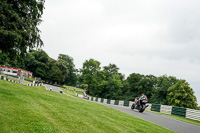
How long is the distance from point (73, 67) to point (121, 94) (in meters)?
Answer: 32.6

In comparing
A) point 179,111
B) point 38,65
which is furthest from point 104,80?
point 179,111

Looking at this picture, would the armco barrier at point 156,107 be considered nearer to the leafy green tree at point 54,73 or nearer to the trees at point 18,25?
the trees at point 18,25

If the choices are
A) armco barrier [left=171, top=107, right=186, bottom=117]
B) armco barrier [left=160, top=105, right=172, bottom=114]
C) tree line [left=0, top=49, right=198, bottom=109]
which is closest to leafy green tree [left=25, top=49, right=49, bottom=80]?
tree line [left=0, top=49, right=198, bottom=109]

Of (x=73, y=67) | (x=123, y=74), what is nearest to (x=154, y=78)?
(x=123, y=74)

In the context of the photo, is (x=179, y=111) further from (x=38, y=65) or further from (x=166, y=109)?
(x=38, y=65)

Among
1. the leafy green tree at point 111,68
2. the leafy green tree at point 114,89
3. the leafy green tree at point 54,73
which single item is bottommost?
the leafy green tree at point 114,89

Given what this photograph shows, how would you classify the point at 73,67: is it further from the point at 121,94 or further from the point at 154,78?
the point at 154,78

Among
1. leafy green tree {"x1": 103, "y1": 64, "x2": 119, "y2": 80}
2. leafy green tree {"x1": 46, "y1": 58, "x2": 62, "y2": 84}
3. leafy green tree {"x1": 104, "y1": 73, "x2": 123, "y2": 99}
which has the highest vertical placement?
leafy green tree {"x1": 103, "y1": 64, "x2": 119, "y2": 80}

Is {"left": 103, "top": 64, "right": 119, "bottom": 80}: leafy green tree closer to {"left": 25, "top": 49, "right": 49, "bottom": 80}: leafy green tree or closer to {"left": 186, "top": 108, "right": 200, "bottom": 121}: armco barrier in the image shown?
{"left": 25, "top": 49, "right": 49, "bottom": 80}: leafy green tree

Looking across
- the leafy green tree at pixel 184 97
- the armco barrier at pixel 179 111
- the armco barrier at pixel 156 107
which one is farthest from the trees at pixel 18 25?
the leafy green tree at pixel 184 97

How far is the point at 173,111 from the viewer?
2114 centimetres

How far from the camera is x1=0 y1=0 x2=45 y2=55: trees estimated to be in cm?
1106

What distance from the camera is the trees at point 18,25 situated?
11062 millimetres

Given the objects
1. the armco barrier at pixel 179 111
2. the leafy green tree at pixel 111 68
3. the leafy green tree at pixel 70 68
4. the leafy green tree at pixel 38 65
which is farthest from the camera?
the leafy green tree at pixel 70 68
